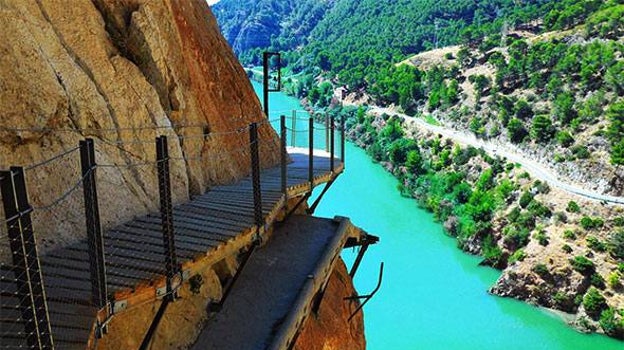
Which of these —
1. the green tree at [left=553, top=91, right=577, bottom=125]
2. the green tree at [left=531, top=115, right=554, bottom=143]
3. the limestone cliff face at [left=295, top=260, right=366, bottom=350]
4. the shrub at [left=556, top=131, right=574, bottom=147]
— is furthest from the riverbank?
the limestone cliff face at [left=295, top=260, right=366, bottom=350]

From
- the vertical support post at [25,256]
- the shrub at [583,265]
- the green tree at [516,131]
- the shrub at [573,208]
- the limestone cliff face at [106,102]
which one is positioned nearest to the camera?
the vertical support post at [25,256]

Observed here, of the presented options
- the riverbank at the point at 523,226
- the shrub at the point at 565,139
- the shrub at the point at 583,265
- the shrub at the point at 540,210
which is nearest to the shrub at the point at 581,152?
the shrub at the point at 565,139

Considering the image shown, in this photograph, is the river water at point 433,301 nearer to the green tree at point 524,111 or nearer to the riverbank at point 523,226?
the riverbank at point 523,226

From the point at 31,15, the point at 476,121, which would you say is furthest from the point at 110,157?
the point at 476,121

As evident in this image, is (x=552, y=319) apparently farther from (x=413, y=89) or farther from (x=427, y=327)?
(x=413, y=89)

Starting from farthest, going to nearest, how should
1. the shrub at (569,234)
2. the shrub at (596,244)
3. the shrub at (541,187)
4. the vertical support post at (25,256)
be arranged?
1. the shrub at (541,187)
2. the shrub at (569,234)
3. the shrub at (596,244)
4. the vertical support post at (25,256)

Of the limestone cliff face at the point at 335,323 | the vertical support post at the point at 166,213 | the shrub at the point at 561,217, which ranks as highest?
the vertical support post at the point at 166,213

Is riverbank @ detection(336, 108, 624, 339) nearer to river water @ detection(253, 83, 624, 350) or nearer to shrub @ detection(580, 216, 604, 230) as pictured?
shrub @ detection(580, 216, 604, 230)

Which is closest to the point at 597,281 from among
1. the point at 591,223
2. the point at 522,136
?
the point at 591,223

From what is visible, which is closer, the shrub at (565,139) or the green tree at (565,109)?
the shrub at (565,139)
